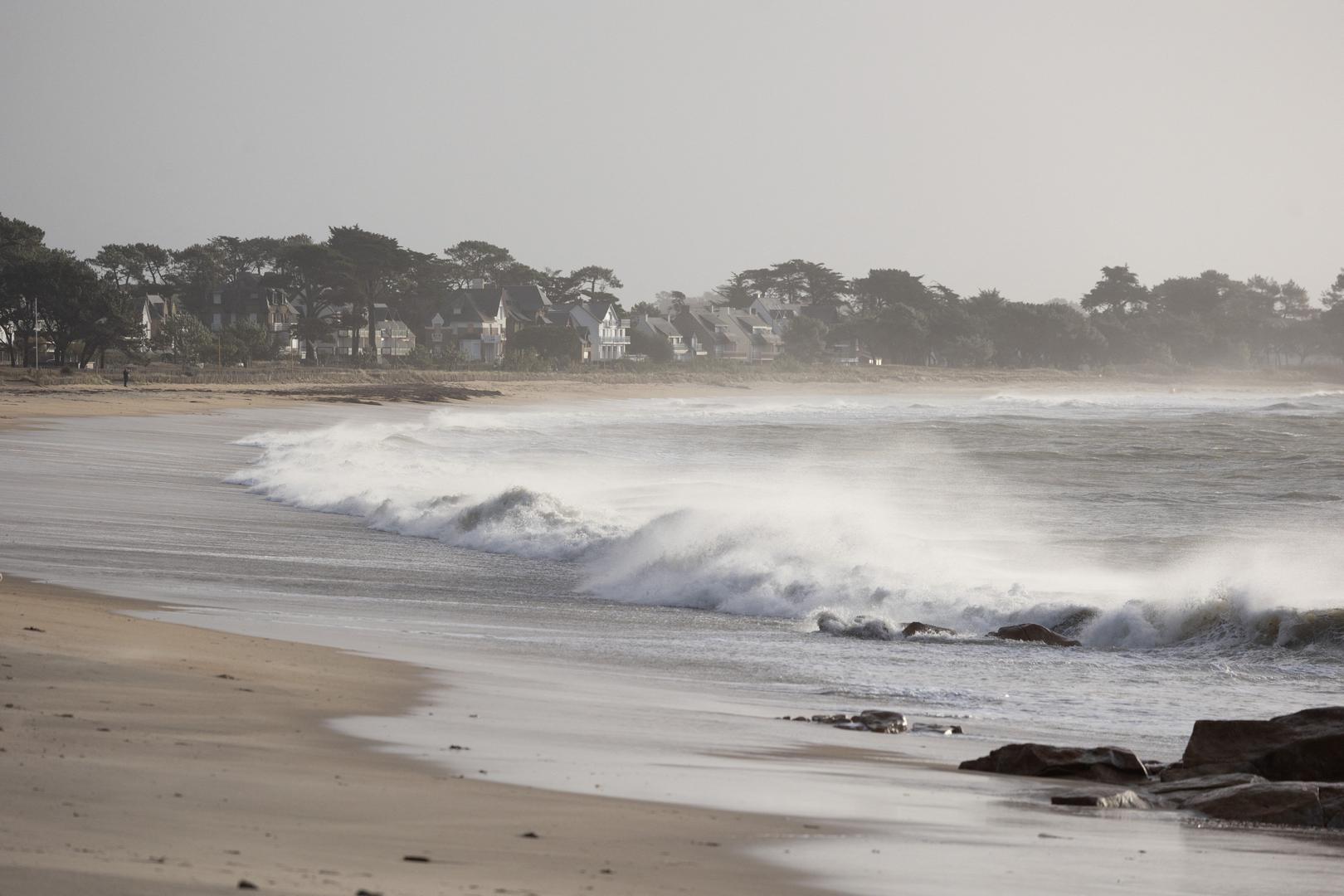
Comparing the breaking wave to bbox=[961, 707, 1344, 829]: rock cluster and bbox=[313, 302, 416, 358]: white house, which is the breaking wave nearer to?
bbox=[961, 707, 1344, 829]: rock cluster

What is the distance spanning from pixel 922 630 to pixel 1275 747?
635cm

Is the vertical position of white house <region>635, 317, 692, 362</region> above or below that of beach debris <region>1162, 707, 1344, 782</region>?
above

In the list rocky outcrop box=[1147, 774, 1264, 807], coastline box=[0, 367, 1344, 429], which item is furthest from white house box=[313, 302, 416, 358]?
rocky outcrop box=[1147, 774, 1264, 807]

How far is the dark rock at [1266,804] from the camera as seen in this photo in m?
6.61

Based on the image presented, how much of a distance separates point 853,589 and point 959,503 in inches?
446

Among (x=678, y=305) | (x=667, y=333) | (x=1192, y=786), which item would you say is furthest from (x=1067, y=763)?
(x=678, y=305)

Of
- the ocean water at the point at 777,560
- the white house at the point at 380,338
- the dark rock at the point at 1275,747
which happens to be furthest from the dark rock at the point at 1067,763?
the white house at the point at 380,338

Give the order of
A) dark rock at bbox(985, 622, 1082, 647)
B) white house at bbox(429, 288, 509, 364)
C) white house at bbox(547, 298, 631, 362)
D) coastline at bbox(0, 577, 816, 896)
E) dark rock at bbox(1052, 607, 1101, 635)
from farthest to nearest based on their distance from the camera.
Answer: white house at bbox(547, 298, 631, 362) < white house at bbox(429, 288, 509, 364) < dark rock at bbox(1052, 607, 1101, 635) < dark rock at bbox(985, 622, 1082, 647) < coastline at bbox(0, 577, 816, 896)

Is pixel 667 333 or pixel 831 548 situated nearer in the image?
pixel 831 548

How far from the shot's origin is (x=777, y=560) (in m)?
17.2

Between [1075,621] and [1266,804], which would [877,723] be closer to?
[1266,804]

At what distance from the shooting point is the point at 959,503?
26484 millimetres

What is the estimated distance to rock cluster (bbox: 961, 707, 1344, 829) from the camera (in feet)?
22.2

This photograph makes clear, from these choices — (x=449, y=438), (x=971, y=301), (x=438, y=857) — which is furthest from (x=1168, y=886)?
(x=971, y=301)
